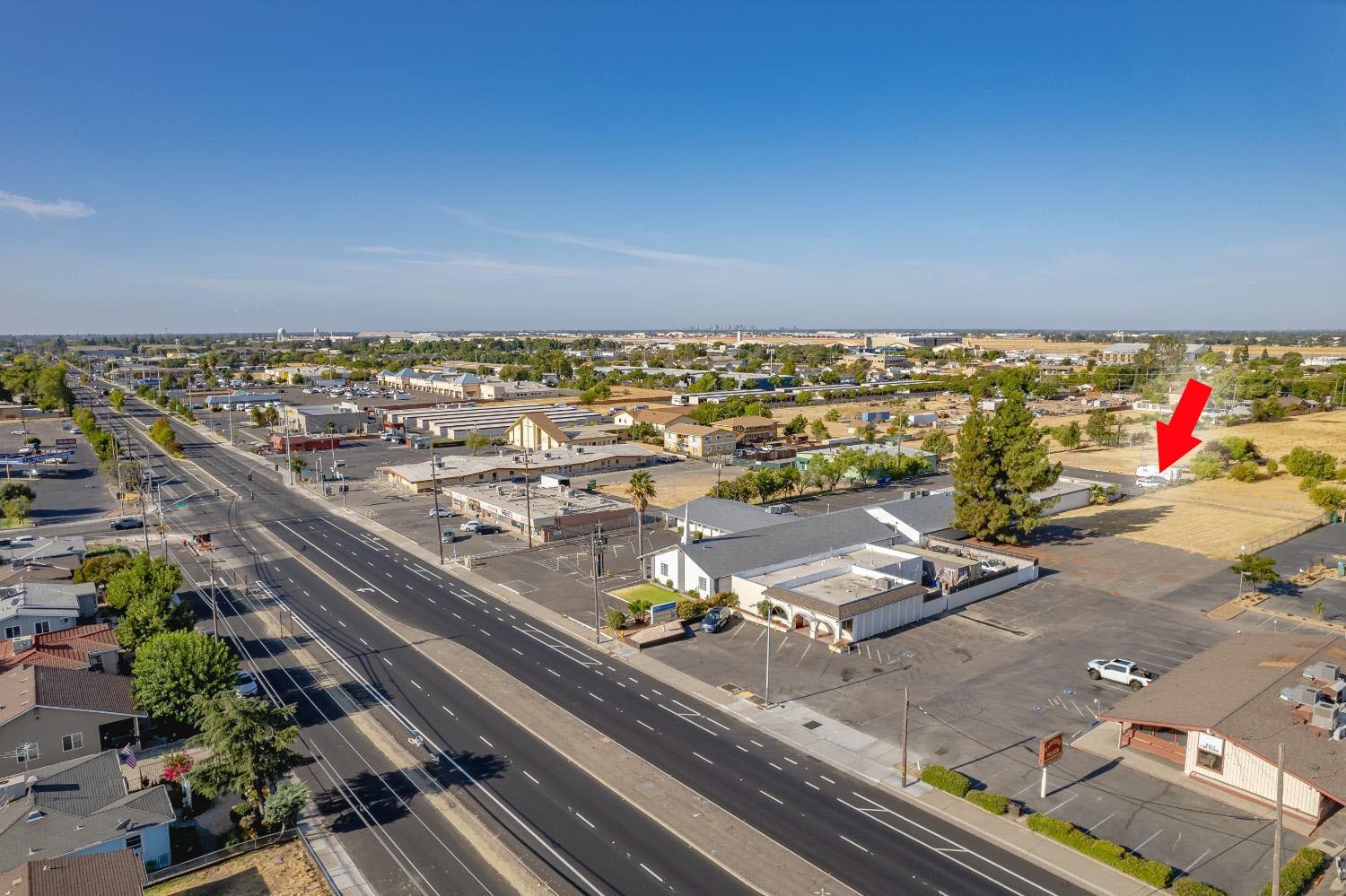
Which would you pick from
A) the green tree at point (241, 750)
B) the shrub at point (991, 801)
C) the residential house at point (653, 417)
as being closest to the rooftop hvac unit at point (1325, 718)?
the shrub at point (991, 801)

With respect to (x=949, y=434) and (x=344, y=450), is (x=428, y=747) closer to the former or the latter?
(x=344, y=450)

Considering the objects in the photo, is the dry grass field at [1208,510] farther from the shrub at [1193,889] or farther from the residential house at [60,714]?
the residential house at [60,714]

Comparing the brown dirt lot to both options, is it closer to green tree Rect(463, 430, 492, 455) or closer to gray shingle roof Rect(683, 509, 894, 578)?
gray shingle roof Rect(683, 509, 894, 578)

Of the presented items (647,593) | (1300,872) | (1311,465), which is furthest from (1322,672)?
(1311,465)

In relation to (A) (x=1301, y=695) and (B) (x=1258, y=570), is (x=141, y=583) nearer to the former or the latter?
(A) (x=1301, y=695)

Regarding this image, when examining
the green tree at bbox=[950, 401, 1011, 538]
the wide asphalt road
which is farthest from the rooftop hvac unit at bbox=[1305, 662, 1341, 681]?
the green tree at bbox=[950, 401, 1011, 538]

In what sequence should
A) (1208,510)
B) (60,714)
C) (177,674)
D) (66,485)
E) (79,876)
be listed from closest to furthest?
(79,876) → (60,714) → (177,674) → (1208,510) → (66,485)
